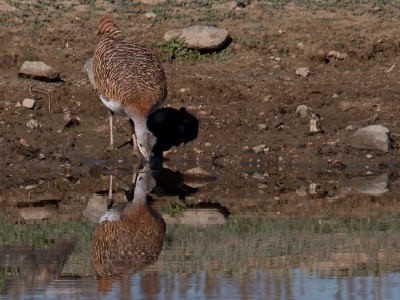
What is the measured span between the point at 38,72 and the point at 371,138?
4613mm

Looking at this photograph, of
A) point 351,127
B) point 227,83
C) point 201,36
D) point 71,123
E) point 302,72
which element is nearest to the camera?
point 351,127

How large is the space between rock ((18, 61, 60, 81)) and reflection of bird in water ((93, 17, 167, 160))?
1357 millimetres

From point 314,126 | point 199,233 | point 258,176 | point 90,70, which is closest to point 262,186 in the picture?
point 258,176

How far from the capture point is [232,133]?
11.6 metres

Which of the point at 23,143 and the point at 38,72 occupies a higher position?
the point at 38,72

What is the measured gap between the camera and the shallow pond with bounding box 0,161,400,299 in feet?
19.7

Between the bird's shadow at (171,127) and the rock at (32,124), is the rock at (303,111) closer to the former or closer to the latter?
the bird's shadow at (171,127)

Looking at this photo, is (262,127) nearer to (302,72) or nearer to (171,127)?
(171,127)

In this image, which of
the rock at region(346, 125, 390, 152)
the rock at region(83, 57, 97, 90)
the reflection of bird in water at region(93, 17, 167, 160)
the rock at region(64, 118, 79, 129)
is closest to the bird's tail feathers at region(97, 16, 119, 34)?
the reflection of bird in water at region(93, 17, 167, 160)

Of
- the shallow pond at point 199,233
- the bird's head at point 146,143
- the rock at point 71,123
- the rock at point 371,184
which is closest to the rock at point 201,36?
the rock at point 71,123

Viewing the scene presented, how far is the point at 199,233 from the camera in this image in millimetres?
7453

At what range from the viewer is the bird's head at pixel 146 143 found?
33.2 feet

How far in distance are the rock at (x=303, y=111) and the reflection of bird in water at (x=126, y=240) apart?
3714 millimetres

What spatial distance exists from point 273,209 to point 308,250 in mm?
1461
